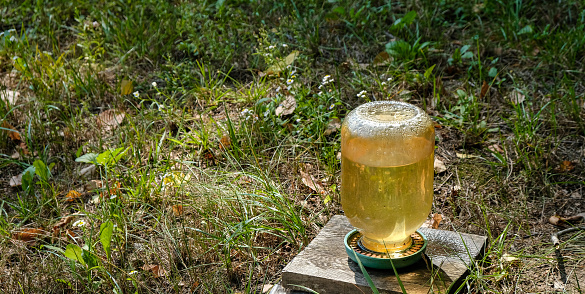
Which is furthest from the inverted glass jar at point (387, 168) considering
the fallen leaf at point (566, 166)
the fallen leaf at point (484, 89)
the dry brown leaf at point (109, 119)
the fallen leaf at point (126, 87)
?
the fallen leaf at point (126, 87)

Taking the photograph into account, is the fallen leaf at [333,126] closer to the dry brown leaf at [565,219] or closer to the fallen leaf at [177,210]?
the fallen leaf at [177,210]

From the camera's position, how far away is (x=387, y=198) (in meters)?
1.82

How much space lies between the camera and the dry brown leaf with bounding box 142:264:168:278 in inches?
96.8

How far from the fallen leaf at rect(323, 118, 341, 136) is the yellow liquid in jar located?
48.1 inches

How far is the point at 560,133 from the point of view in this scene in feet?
10.4

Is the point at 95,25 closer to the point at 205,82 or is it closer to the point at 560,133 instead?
the point at 205,82

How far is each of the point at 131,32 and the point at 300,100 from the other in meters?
1.54

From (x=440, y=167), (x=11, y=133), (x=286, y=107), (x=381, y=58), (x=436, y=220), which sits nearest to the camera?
(x=436, y=220)

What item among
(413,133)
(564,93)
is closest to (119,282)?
(413,133)

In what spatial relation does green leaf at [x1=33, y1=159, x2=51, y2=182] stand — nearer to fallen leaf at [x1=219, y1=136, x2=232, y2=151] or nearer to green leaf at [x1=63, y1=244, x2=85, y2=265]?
green leaf at [x1=63, y1=244, x2=85, y2=265]

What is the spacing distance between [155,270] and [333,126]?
1.27 metres

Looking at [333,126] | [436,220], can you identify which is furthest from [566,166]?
[333,126]

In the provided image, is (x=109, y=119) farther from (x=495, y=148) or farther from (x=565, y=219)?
(x=565, y=219)

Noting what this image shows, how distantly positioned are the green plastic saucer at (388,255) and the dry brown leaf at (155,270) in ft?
2.87
